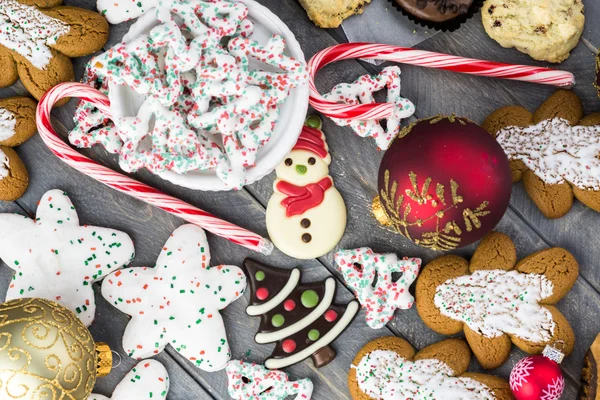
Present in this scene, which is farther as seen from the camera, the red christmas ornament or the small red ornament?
the small red ornament

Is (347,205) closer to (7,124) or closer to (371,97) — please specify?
(371,97)

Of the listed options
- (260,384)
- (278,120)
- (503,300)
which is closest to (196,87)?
(278,120)

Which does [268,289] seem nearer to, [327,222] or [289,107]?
[327,222]

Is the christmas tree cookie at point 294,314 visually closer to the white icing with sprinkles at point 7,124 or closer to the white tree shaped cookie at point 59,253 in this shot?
the white tree shaped cookie at point 59,253

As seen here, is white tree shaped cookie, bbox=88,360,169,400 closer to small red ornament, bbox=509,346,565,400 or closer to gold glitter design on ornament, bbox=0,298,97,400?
gold glitter design on ornament, bbox=0,298,97,400

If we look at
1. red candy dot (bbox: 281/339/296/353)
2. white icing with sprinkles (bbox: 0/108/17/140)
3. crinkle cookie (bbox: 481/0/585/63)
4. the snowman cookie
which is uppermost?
crinkle cookie (bbox: 481/0/585/63)

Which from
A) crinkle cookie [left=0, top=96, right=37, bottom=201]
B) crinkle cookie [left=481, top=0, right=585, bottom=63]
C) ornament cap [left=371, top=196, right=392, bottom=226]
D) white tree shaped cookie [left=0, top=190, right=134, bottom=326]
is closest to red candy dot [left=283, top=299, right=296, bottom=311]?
ornament cap [left=371, top=196, right=392, bottom=226]
